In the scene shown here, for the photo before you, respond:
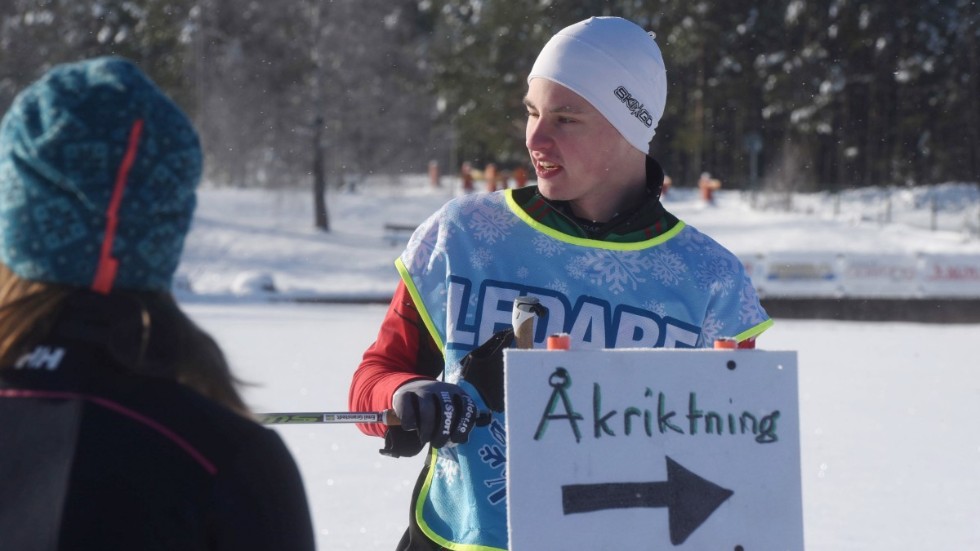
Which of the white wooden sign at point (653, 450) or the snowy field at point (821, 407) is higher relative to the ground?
the white wooden sign at point (653, 450)

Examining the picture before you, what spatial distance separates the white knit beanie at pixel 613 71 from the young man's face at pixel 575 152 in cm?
3

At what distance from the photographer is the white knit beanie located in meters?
2.68

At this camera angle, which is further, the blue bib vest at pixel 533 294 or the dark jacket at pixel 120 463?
the blue bib vest at pixel 533 294

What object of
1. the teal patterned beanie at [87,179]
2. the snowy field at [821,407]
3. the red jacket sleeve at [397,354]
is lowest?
the snowy field at [821,407]

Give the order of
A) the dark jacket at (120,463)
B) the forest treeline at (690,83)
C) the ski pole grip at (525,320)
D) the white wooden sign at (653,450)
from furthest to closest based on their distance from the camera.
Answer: the forest treeline at (690,83) → the ski pole grip at (525,320) → the white wooden sign at (653,450) → the dark jacket at (120,463)

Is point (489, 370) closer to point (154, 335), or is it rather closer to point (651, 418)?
point (651, 418)

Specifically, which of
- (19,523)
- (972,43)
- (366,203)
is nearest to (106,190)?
(19,523)

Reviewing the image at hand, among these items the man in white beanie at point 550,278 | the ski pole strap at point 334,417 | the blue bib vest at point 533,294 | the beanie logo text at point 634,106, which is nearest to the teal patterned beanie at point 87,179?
the ski pole strap at point 334,417

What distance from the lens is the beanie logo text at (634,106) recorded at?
107 inches

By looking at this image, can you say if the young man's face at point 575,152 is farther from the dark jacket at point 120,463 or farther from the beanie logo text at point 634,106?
the dark jacket at point 120,463

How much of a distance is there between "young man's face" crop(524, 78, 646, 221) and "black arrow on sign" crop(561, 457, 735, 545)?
738 millimetres

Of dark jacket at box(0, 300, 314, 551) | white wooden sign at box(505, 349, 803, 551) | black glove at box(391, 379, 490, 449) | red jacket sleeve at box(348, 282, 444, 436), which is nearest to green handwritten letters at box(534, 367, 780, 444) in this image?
white wooden sign at box(505, 349, 803, 551)

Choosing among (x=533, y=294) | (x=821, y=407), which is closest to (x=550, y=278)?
(x=533, y=294)

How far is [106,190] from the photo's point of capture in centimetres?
129
